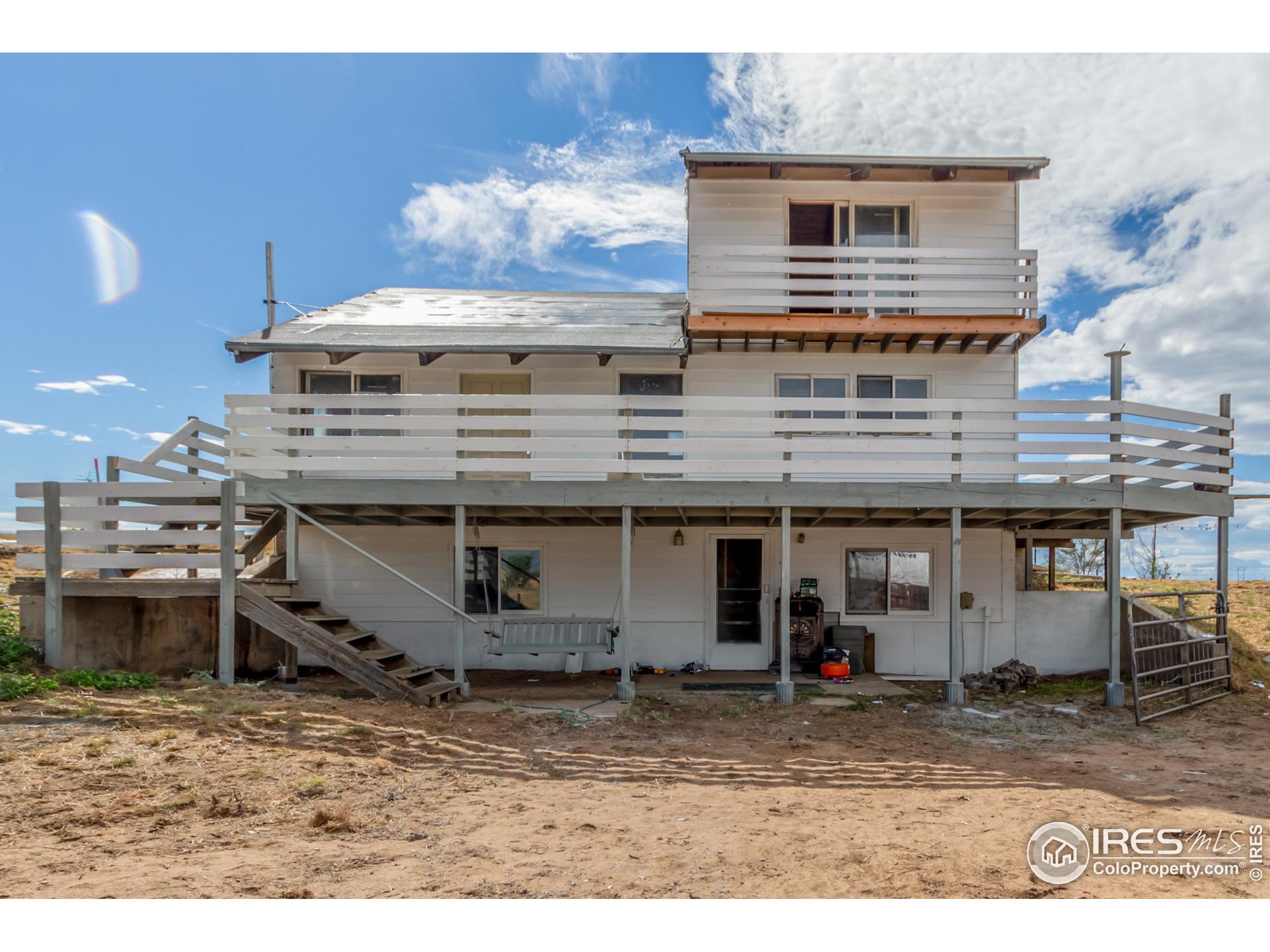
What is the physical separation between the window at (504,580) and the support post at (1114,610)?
8.72 meters

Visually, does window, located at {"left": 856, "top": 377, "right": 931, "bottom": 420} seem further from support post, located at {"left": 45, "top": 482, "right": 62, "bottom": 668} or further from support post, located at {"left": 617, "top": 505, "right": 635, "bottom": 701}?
support post, located at {"left": 45, "top": 482, "right": 62, "bottom": 668}

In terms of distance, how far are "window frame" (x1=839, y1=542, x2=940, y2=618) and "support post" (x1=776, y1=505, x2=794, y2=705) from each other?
296cm

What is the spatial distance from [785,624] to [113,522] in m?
9.78

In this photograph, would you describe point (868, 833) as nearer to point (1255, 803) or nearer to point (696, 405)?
point (1255, 803)

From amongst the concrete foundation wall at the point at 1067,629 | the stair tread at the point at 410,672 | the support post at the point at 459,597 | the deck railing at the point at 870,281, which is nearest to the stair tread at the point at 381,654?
the stair tread at the point at 410,672

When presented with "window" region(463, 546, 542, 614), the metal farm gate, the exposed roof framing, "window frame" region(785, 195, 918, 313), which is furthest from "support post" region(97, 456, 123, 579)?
the metal farm gate

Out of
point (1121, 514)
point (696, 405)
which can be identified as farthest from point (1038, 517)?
point (696, 405)

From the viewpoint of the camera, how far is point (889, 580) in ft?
43.1

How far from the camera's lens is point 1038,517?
39.2 ft

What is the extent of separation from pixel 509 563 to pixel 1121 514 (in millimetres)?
9888

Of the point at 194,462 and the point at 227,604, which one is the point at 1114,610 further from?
the point at 194,462

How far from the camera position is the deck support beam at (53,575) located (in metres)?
9.90

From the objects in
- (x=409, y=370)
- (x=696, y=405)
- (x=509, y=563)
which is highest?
(x=409, y=370)

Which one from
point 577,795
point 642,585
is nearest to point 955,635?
point 642,585
